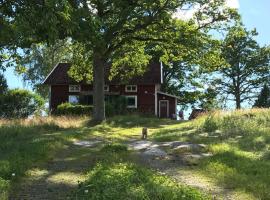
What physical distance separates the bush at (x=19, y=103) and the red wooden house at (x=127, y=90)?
10.5 meters

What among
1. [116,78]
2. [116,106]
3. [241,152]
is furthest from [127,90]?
[241,152]

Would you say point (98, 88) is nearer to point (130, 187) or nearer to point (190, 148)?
point (190, 148)

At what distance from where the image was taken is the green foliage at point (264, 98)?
6888 cm

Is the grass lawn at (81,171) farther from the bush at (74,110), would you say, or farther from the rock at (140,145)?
the bush at (74,110)

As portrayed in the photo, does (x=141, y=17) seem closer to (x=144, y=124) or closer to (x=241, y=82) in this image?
(x=144, y=124)

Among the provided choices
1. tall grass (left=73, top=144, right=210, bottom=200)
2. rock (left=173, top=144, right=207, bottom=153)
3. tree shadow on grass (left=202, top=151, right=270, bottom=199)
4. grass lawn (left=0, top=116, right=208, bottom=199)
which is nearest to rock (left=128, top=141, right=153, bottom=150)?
grass lawn (left=0, top=116, right=208, bottom=199)

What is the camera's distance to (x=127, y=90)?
54156mm

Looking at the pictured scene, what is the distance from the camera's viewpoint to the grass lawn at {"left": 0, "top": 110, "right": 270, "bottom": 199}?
423 inches

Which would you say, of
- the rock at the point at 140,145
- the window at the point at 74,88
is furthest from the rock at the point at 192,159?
the window at the point at 74,88

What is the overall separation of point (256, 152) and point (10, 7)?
28.3 feet

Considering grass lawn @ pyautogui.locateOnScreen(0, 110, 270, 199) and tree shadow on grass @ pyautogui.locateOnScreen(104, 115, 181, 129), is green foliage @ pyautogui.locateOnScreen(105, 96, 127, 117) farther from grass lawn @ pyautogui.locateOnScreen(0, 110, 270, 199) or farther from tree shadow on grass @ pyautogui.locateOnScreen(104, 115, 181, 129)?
grass lawn @ pyautogui.locateOnScreen(0, 110, 270, 199)

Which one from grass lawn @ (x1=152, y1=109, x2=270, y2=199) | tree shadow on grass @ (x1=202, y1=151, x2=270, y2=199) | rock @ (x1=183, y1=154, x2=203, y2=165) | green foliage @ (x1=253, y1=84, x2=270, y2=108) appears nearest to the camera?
tree shadow on grass @ (x1=202, y1=151, x2=270, y2=199)

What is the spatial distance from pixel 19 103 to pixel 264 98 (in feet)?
123

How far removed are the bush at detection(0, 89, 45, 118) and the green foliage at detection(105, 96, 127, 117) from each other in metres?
6.13
